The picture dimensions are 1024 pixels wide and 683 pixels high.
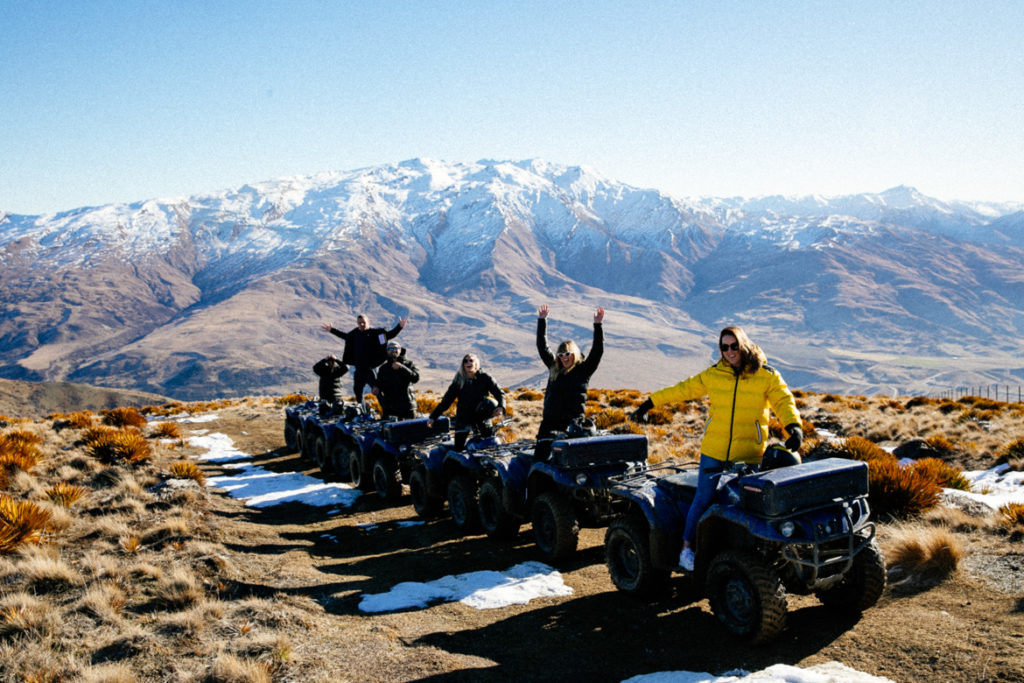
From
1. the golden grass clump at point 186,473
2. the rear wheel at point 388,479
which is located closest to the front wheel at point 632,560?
the rear wheel at point 388,479

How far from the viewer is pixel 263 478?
13906 millimetres

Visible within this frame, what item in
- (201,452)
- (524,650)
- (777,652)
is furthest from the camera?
(201,452)

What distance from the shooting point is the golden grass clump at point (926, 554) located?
6.39 meters

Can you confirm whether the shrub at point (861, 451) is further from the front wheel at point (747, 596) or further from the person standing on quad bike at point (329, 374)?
the person standing on quad bike at point (329, 374)

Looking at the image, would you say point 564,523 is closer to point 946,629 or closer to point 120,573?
point 946,629

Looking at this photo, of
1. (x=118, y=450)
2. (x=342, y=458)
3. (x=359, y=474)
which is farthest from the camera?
(x=342, y=458)

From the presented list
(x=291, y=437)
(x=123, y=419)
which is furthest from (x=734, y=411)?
(x=123, y=419)

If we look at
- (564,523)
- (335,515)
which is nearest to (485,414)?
(564,523)

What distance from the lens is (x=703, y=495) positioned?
5.65 meters

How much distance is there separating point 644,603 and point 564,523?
4.66ft

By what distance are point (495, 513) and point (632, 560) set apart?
102 inches

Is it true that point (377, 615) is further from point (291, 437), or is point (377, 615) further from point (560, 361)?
point (291, 437)

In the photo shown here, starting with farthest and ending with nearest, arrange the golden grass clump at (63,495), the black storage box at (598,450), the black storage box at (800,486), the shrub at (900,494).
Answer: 1. the golden grass clump at (63,495)
2. the shrub at (900,494)
3. the black storage box at (598,450)
4. the black storage box at (800,486)

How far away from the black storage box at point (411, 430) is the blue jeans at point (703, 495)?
601 cm
